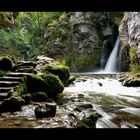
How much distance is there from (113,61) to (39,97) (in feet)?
62.1

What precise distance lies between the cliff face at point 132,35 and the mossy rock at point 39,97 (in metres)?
12.6

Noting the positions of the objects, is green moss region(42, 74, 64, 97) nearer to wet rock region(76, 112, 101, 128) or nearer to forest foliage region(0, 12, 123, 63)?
wet rock region(76, 112, 101, 128)

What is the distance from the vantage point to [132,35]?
22.6m

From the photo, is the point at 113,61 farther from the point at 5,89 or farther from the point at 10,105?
the point at 10,105

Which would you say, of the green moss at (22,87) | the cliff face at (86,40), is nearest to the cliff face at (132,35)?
the cliff face at (86,40)

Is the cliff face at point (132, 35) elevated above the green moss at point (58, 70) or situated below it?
above

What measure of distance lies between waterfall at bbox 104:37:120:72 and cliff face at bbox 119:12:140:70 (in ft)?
10.2

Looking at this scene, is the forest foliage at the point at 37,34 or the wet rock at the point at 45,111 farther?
the forest foliage at the point at 37,34

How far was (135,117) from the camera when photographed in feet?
28.1

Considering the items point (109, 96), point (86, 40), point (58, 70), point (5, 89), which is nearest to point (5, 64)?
point (58, 70)

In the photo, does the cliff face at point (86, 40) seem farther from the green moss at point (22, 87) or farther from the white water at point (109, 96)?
the green moss at point (22, 87)

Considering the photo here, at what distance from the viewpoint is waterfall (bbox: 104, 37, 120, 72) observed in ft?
91.5

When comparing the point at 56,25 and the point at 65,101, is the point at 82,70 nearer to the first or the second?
the point at 56,25

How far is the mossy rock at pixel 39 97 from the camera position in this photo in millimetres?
10325
